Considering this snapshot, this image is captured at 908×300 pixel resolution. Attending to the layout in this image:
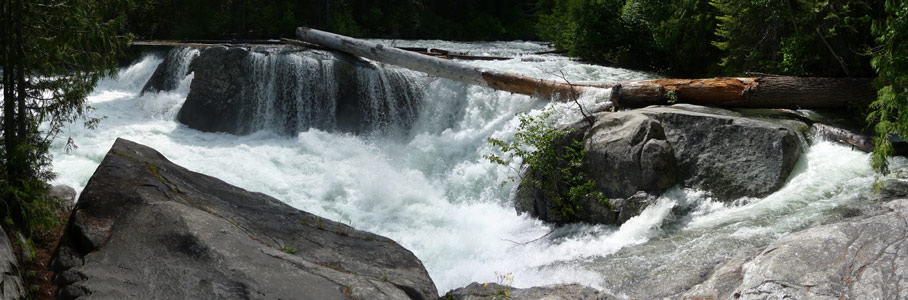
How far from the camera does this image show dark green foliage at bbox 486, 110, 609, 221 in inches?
328

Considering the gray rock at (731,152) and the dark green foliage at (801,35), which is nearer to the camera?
the gray rock at (731,152)

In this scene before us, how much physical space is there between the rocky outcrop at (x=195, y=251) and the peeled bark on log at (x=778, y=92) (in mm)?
5633

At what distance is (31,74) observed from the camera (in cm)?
529

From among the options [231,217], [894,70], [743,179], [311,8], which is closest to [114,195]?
[231,217]

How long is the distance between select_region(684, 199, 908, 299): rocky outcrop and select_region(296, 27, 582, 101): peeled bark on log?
5.03 meters

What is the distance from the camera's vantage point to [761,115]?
27.6 feet

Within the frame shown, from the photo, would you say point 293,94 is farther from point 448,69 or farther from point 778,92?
point 778,92

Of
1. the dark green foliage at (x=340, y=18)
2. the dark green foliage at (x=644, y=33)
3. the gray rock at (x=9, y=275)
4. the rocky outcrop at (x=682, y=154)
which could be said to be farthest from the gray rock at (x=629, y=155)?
the dark green foliage at (x=340, y=18)

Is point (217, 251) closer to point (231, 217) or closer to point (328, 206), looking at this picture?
point (231, 217)

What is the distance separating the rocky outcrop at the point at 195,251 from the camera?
3941 mm

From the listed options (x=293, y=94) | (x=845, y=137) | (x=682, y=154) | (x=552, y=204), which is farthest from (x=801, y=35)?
(x=293, y=94)

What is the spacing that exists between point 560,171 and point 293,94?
760 cm

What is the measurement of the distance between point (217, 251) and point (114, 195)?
1.10 metres

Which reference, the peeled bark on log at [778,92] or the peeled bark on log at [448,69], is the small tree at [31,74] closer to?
the peeled bark on log at [448,69]
